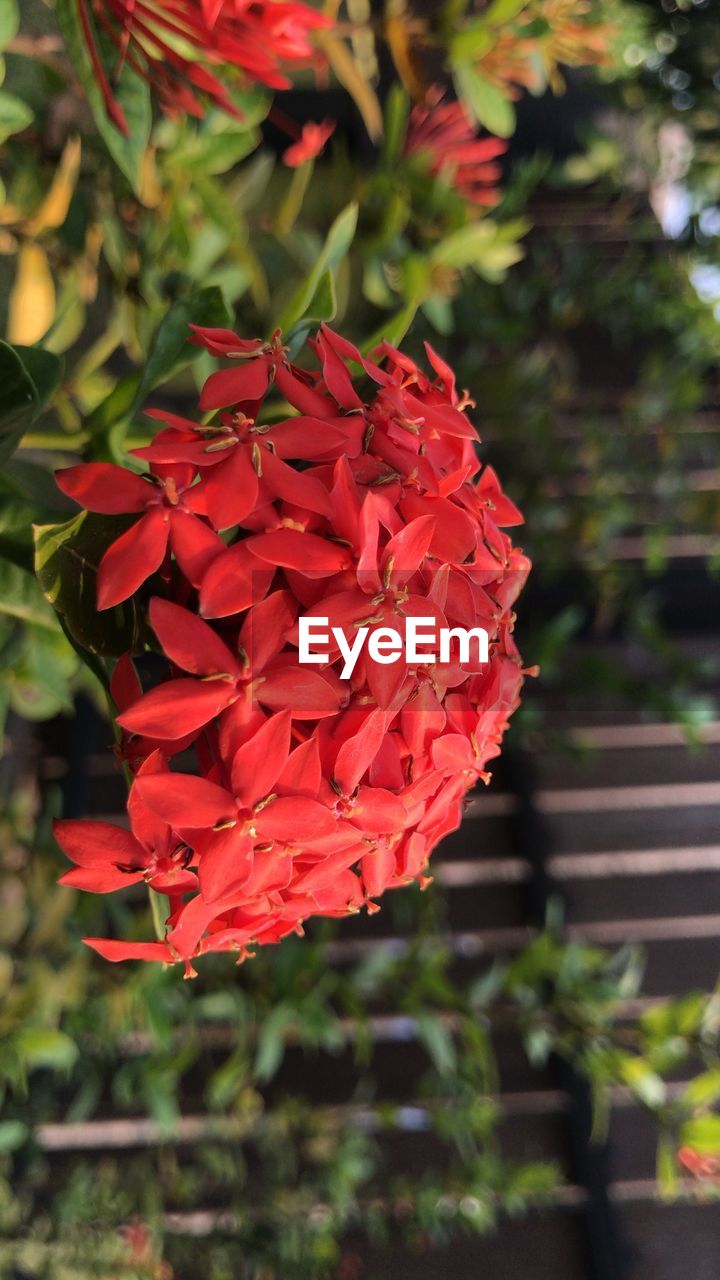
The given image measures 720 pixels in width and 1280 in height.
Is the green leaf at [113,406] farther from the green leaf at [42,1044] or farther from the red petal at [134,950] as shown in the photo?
the green leaf at [42,1044]

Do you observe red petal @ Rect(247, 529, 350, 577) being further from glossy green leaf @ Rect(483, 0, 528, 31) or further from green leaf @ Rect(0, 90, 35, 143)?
glossy green leaf @ Rect(483, 0, 528, 31)

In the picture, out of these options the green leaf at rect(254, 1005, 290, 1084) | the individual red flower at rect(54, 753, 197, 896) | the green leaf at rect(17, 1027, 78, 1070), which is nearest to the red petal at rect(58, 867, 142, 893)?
the individual red flower at rect(54, 753, 197, 896)

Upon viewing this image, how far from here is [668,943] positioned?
1451 millimetres

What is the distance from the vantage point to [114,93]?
0.51 metres

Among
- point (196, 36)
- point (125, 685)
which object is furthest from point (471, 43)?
point (125, 685)

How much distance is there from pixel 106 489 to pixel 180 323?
174 millimetres

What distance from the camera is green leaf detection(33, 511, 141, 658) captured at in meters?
0.38

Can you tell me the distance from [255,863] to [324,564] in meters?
0.12

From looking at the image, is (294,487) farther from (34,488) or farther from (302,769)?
(34,488)

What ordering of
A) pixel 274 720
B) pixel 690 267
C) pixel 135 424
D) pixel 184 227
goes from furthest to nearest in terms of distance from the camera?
pixel 690 267, pixel 184 227, pixel 135 424, pixel 274 720

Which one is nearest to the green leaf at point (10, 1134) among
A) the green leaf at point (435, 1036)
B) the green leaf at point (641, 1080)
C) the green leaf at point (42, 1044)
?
the green leaf at point (42, 1044)

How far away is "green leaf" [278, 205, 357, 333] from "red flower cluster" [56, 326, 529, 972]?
0.34 ft

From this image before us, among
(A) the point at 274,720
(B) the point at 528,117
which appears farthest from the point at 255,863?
(B) the point at 528,117

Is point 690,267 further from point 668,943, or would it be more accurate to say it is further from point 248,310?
point 668,943
